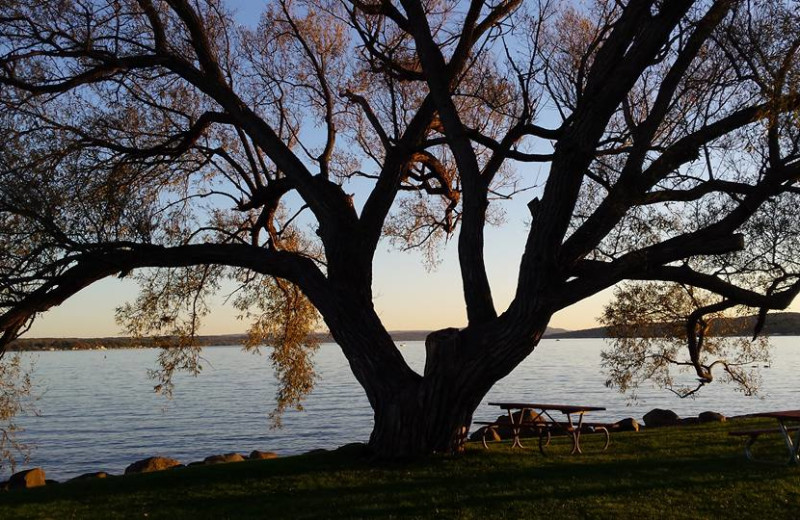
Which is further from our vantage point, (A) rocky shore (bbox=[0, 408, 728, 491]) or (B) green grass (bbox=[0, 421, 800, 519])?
(A) rocky shore (bbox=[0, 408, 728, 491])

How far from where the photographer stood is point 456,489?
32.2 ft

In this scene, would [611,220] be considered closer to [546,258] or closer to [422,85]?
[546,258]

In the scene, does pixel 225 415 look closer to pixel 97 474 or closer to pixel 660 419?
pixel 97 474

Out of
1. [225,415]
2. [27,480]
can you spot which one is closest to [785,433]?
[27,480]

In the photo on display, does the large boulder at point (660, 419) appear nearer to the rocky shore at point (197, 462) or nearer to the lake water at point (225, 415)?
the rocky shore at point (197, 462)

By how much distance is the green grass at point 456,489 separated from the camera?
8.88m

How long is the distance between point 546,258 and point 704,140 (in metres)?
2.77

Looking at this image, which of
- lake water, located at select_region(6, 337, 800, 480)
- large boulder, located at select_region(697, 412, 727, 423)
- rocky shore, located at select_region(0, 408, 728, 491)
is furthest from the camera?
lake water, located at select_region(6, 337, 800, 480)

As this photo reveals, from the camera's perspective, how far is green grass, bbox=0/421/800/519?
29.1 feet

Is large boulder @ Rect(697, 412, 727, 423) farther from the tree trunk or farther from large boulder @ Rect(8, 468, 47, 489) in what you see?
large boulder @ Rect(8, 468, 47, 489)

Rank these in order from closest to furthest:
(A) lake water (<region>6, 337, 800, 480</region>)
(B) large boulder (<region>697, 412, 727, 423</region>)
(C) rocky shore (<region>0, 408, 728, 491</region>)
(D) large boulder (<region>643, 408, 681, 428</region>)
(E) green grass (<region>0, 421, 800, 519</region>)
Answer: (E) green grass (<region>0, 421, 800, 519</region>) → (C) rocky shore (<region>0, 408, 728, 491</region>) → (B) large boulder (<region>697, 412, 727, 423</region>) → (D) large boulder (<region>643, 408, 681, 428</region>) → (A) lake water (<region>6, 337, 800, 480</region>)

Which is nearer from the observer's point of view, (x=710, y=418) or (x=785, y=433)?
(x=785, y=433)

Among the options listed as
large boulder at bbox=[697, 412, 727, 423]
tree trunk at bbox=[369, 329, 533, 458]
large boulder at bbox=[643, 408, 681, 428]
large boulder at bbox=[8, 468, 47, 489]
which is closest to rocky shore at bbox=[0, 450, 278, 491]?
large boulder at bbox=[8, 468, 47, 489]

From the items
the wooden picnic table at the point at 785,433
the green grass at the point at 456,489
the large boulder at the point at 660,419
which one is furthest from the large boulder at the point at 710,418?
the wooden picnic table at the point at 785,433
